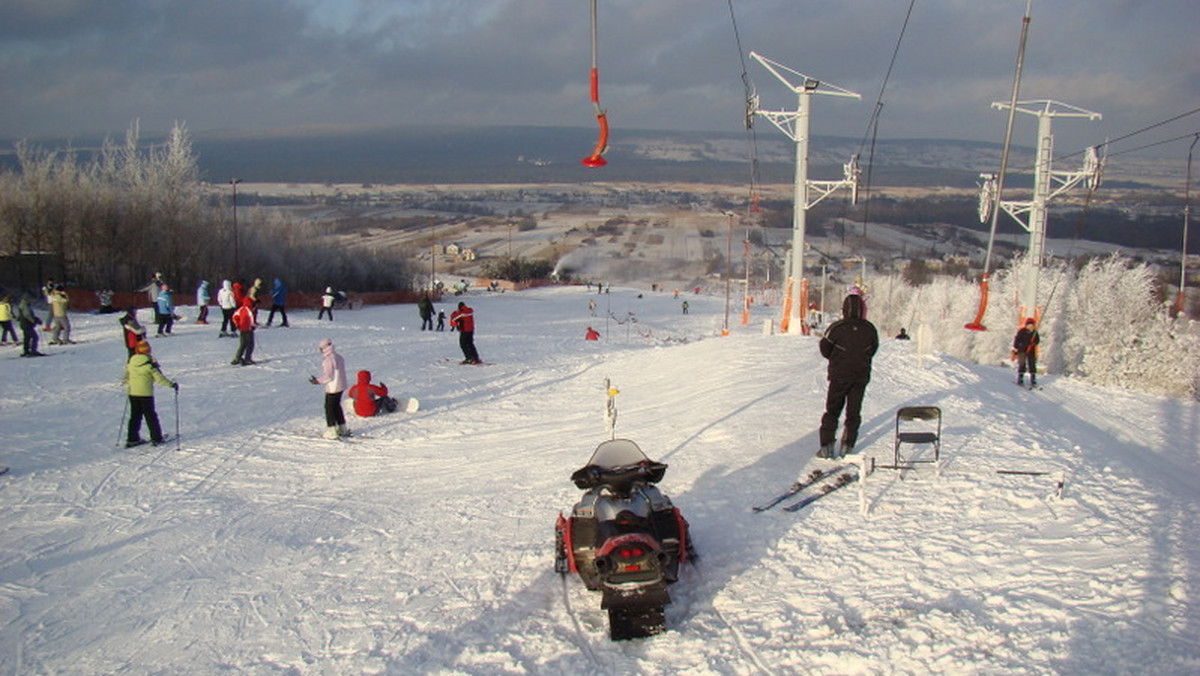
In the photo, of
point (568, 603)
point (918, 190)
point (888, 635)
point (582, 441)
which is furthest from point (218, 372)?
point (918, 190)

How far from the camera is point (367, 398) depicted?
1450 centimetres

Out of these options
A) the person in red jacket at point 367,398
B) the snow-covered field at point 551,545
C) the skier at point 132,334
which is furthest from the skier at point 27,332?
the person in red jacket at point 367,398

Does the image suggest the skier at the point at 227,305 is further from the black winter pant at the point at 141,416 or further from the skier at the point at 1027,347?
the skier at the point at 1027,347

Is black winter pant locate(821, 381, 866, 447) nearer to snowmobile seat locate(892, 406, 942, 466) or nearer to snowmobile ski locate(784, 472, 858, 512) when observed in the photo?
snowmobile seat locate(892, 406, 942, 466)

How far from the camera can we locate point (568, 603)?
19.9 ft

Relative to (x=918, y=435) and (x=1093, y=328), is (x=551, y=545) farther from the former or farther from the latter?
(x=1093, y=328)

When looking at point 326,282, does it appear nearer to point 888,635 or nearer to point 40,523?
point 40,523

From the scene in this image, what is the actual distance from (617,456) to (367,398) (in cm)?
929

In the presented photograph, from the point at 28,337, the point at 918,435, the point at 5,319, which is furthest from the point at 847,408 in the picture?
the point at 5,319

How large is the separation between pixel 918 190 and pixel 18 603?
138 meters

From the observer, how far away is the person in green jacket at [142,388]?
11477 millimetres

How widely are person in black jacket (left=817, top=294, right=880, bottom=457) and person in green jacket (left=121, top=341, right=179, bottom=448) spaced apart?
929 cm

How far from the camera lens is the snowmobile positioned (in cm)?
529

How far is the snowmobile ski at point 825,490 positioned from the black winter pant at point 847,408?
577mm
